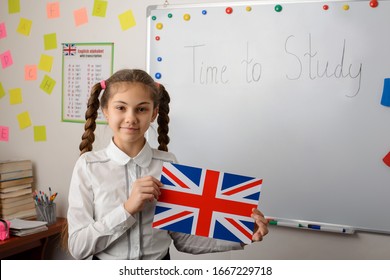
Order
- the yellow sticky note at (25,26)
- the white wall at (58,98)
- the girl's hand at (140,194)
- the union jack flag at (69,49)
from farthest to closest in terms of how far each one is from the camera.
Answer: the yellow sticky note at (25,26)
the union jack flag at (69,49)
the white wall at (58,98)
the girl's hand at (140,194)

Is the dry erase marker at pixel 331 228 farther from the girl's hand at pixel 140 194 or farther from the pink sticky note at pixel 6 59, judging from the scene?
the pink sticky note at pixel 6 59

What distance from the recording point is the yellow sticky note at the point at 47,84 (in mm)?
2316

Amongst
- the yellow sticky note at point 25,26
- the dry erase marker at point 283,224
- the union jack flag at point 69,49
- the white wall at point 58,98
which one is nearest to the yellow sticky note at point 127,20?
the white wall at point 58,98

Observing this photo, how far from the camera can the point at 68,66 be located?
227cm

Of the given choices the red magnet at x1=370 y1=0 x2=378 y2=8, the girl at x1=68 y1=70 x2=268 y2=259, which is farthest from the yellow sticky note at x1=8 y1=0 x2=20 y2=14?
the red magnet at x1=370 y1=0 x2=378 y2=8

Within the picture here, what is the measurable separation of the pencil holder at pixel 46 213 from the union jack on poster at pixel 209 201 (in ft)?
3.87

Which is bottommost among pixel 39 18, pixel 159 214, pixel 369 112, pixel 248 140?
pixel 159 214

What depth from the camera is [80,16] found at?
7.28ft

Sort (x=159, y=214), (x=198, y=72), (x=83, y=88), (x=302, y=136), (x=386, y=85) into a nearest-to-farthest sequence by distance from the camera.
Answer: (x=159, y=214)
(x=386, y=85)
(x=302, y=136)
(x=198, y=72)
(x=83, y=88)

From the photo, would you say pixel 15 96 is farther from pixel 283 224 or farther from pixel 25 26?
pixel 283 224

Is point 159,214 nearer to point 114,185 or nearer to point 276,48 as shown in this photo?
point 114,185

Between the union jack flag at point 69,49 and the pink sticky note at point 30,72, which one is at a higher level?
the union jack flag at point 69,49

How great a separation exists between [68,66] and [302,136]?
1256mm

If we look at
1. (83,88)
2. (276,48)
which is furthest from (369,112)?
(83,88)
